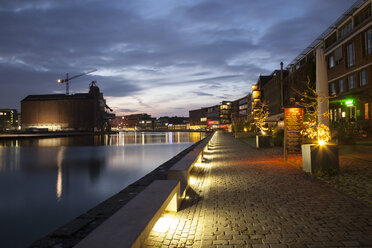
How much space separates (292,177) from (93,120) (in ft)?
450

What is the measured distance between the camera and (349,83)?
31625 mm

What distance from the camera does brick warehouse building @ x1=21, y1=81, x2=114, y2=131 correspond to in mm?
137250

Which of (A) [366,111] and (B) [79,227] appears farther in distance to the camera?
(A) [366,111]

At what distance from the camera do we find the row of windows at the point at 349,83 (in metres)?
28.5

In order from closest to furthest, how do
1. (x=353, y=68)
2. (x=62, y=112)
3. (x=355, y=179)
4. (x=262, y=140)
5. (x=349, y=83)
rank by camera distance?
(x=355, y=179)
(x=262, y=140)
(x=353, y=68)
(x=349, y=83)
(x=62, y=112)

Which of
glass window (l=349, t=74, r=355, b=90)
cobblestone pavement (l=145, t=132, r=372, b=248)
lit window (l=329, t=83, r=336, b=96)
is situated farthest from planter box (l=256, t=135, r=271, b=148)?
lit window (l=329, t=83, r=336, b=96)

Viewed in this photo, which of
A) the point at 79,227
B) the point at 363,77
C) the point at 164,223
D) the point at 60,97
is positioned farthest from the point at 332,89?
the point at 60,97

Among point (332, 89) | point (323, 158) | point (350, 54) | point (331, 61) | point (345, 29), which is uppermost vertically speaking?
point (345, 29)

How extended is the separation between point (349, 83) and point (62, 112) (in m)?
135

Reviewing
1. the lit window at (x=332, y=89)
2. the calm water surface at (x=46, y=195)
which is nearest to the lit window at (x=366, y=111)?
the lit window at (x=332, y=89)

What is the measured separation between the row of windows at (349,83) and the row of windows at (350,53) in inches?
66.8

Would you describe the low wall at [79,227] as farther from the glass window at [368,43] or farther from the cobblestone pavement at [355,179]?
the glass window at [368,43]

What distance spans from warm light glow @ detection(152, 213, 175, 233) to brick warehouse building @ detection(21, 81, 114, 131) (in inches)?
5476

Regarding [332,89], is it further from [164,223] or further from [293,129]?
[164,223]
